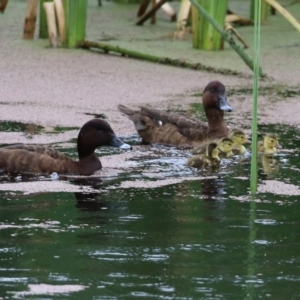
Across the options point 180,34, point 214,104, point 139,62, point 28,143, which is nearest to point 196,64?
point 139,62

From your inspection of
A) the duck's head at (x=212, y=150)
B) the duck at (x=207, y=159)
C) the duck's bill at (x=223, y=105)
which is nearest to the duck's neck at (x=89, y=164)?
the duck at (x=207, y=159)

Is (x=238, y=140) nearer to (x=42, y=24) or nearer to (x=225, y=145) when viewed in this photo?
(x=225, y=145)

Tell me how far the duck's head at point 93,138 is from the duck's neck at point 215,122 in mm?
1021

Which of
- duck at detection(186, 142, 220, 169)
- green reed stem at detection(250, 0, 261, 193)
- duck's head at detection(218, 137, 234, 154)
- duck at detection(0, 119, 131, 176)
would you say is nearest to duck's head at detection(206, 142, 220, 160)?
duck at detection(186, 142, 220, 169)

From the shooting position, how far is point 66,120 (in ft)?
23.7

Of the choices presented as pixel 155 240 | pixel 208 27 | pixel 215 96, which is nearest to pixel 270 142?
pixel 215 96

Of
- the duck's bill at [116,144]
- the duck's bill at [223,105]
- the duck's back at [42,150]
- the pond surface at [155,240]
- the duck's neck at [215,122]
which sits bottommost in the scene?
the pond surface at [155,240]

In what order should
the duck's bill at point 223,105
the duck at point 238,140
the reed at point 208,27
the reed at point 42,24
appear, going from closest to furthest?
the duck at point 238,140
the duck's bill at point 223,105
the reed at point 208,27
the reed at point 42,24

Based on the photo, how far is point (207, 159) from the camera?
600cm

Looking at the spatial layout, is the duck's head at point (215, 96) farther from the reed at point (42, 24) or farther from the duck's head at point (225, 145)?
the reed at point (42, 24)

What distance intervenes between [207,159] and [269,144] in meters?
0.52

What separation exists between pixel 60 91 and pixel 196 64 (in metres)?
1.41

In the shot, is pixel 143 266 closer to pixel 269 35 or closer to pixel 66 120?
pixel 66 120

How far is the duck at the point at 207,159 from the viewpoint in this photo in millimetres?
5945
